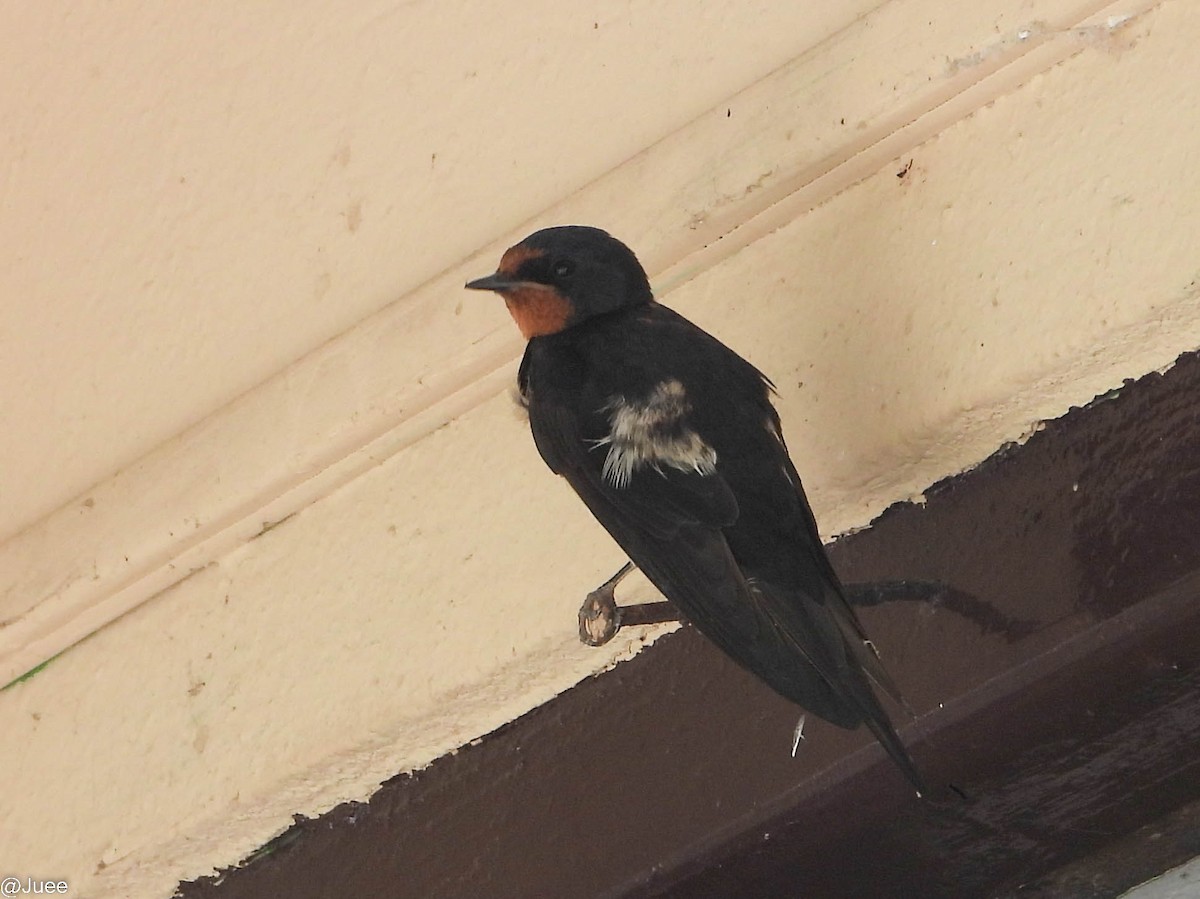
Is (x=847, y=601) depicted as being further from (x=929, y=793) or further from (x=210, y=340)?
(x=210, y=340)

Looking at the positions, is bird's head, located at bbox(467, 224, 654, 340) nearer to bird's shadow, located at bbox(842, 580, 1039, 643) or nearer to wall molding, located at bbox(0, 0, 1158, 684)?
wall molding, located at bbox(0, 0, 1158, 684)

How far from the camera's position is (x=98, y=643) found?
1.46m

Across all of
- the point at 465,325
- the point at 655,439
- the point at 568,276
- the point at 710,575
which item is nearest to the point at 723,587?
the point at 710,575

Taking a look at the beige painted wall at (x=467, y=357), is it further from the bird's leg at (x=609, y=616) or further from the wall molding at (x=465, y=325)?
the bird's leg at (x=609, y=616)

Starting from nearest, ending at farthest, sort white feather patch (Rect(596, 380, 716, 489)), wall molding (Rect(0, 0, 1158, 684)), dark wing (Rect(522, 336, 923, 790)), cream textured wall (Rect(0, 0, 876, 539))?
dark wing (Rect(522, 336, 923, 790)) → white feather patch (Rect(596, 380, 716, 489)) → wall molding (Rect(0, 0, 1158, 684)) → cream textured wall (Rect(0, 0, 876, 539))

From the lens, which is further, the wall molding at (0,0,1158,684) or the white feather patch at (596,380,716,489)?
the wall molding at (0,0,1158,684)

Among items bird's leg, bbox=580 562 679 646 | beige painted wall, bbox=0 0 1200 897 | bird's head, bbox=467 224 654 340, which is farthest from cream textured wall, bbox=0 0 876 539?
bird's leg, bbox=580 562 679 646

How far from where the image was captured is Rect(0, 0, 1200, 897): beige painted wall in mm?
1059

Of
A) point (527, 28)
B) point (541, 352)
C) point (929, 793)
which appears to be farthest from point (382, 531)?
point (929, 793)

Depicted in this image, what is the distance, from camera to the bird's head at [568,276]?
1183 mm

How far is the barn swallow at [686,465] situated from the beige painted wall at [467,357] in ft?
0.31

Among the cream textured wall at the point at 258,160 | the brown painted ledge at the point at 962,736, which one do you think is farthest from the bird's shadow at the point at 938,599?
the cream textured wall at the point at 258,160

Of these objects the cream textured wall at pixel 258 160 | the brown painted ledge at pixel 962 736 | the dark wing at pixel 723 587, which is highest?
the cream textured wall at pixel 258 160

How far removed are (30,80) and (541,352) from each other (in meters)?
0.65
